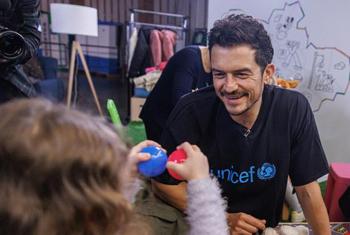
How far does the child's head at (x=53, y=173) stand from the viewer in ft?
1.25

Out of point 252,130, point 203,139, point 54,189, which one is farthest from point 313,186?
point 54,189

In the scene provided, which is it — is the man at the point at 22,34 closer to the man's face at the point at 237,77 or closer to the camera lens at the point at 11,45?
the camera lens at the point at 11,45

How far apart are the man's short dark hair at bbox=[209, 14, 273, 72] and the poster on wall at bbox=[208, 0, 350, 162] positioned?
1287mm

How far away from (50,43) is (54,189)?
6592 millimetres

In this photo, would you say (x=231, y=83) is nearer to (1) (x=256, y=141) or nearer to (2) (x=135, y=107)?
(1) (x=256, y=141)

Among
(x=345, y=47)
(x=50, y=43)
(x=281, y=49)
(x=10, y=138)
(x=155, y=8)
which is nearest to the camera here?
(x=10, y=138)

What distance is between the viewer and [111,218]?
44cm

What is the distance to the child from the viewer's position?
380 millimetres

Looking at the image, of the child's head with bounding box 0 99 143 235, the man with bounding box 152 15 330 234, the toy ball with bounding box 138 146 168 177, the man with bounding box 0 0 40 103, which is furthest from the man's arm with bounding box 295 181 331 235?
the man with bounding box 0 0 40 103

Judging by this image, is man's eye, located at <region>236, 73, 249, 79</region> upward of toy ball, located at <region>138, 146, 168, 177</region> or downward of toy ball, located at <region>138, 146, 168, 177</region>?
upward

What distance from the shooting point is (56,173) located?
385mm

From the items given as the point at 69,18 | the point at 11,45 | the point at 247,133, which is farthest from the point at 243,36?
the point at 69,18

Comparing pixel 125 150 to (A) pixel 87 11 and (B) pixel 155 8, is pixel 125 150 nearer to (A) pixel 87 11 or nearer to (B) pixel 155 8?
(A) pixel 87 11

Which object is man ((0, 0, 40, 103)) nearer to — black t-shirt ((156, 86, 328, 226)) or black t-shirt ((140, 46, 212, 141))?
black t-shirt ((156, 86, 328, 226))
